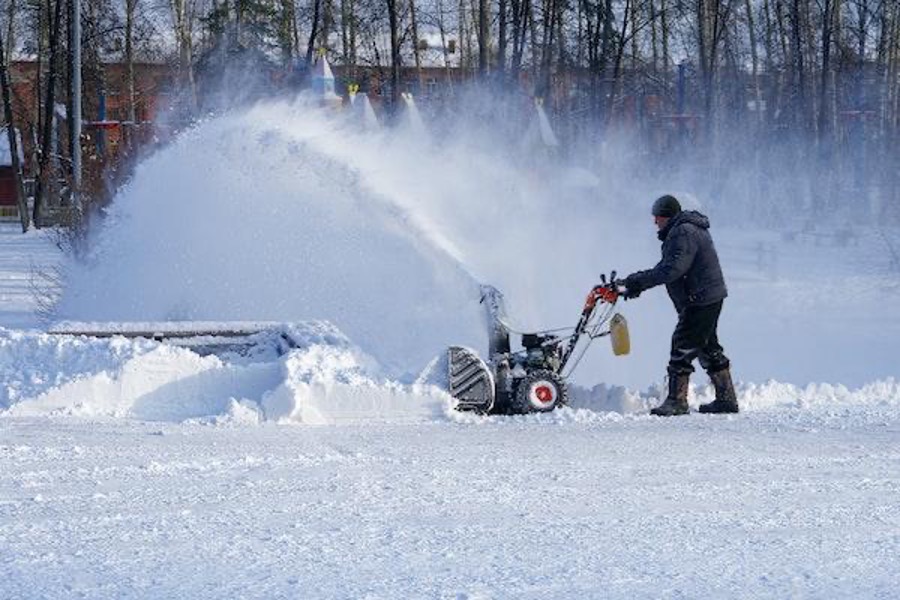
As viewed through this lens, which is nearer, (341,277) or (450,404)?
(450,404)

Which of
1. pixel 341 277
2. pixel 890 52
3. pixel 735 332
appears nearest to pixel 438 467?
pixel 341 277

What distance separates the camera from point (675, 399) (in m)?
9.90

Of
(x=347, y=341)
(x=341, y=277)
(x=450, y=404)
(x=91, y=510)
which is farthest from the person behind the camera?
(x=341, y=277)

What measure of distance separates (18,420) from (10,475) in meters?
1.63

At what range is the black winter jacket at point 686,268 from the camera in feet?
31.9

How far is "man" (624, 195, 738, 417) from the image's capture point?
9.84 meters

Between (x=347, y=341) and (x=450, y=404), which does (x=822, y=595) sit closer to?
(x=450, y=404)

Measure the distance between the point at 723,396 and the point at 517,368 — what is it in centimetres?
147

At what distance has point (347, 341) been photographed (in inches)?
412

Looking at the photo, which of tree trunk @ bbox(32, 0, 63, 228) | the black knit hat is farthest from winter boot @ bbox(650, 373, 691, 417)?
tree trunk @ bbox(32, 0, 63, 228)

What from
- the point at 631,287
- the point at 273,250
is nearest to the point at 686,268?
the point at 631,287

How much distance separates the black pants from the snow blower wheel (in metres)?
0.87

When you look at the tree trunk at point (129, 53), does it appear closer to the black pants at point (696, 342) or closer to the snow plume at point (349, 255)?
the snow plume at point (349, 255)

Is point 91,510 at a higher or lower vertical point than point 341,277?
lower
